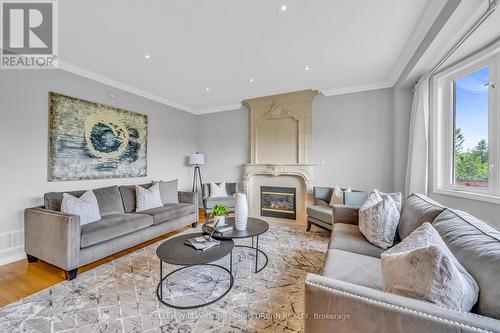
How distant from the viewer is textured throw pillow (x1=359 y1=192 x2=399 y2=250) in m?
1.90

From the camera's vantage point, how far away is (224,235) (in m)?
2.22

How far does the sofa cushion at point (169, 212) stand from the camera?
10.3ft

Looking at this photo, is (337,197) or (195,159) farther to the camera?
(195,159)

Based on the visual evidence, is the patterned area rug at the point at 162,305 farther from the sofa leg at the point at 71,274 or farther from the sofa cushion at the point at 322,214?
the sofa cushion at the point at 322,214

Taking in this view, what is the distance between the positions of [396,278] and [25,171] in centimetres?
399

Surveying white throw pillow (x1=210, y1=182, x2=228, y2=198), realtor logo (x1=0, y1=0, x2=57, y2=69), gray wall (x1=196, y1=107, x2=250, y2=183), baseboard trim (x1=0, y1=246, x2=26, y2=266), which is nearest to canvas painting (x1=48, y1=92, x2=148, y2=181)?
realtor logo (x1=0, y1=0, x2=57, y2=69)

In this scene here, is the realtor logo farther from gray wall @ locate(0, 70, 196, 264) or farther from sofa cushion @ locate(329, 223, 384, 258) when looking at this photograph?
sofa cushion @ locate(329, 223, 384, 258)

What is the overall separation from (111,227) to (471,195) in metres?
4.14

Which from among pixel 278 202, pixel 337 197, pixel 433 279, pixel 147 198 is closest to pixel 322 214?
pixel 337 197

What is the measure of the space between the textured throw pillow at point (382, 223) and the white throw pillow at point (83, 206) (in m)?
3.21

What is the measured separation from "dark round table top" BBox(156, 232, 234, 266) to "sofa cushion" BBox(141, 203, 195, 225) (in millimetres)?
1180

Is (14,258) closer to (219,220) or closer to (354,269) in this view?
(219,220)

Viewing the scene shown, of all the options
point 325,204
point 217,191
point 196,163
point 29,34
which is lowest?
point 325,204

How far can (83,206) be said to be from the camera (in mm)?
2545
